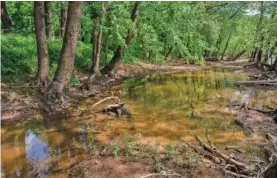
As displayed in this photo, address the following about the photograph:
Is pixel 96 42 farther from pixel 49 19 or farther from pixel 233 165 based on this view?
pixel 233 165

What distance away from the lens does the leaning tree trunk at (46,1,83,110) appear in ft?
36.9

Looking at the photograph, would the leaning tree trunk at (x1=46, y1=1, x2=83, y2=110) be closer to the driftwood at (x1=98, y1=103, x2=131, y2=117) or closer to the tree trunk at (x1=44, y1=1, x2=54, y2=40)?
the driftwood at (x1=98, y1=103, x2=131, y2=117)

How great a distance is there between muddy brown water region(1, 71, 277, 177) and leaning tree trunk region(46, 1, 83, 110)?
68 centimetres

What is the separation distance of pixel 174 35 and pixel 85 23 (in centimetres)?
444

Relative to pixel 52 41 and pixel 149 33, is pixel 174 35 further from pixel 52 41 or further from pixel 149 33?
pixel 52 41

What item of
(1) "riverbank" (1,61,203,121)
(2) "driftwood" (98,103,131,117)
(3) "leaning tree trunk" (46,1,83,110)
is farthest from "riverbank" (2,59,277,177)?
(3) "leaning tree trunk" (46,1,83,110)

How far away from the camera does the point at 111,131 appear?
9172 millimetres

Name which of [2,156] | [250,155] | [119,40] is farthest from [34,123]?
[119,40]

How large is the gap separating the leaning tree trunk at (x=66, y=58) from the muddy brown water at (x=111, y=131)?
26.8 inches

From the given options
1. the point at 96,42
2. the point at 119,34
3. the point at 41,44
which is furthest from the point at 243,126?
the point at 96,42

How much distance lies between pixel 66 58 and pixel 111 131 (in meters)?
3.65

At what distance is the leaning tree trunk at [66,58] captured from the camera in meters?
11.2

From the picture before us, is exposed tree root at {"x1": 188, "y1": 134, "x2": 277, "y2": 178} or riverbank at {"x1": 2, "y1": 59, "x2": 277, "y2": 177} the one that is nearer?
exposed tree root at {"x1": 188, "y1": 134, "x2": 277, "y2": 178}

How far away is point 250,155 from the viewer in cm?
785
